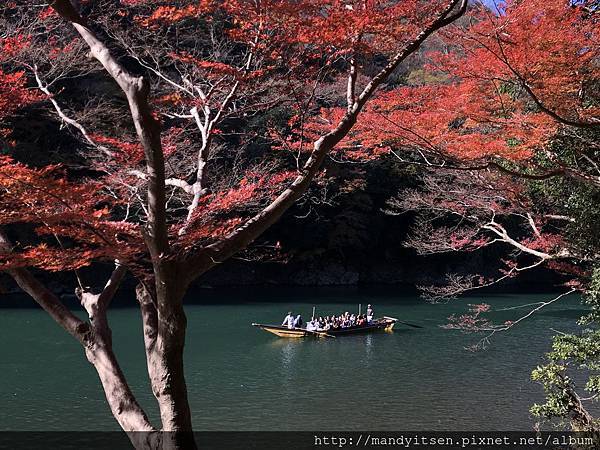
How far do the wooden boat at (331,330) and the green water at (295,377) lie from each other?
234 mm

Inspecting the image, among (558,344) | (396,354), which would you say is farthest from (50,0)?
(396,354)

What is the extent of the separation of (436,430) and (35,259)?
6.42 m

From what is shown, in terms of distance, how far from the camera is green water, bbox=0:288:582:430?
339 inches

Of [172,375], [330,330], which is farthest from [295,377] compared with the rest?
[172,375]

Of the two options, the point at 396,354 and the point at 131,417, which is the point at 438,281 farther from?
Answer: the point at 131,417

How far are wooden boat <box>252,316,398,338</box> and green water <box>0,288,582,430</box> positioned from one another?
23cm

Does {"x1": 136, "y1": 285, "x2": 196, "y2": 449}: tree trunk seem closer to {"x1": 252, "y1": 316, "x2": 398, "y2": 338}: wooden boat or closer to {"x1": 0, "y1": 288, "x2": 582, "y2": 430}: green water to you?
{"x1": 0, "y1": 288, "x2": 582, "y2": 430}: green water

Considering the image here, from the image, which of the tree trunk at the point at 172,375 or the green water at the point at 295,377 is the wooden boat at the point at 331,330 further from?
the tree trunk at the point at 172,375

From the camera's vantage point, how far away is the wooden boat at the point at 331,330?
14289 millimetres

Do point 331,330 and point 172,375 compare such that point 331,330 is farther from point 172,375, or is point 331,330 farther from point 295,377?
point 172,375

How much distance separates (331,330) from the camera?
14789 mm

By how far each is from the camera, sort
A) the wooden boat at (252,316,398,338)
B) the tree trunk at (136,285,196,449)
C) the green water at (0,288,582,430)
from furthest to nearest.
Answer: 1. the wooden boat at (252,316,398,338)
2. the green water at (0,288,582,430)
3. the tree trunk at (136,285,196,449)

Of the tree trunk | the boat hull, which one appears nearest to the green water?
the boat hull

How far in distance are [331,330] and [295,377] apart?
3990 mm
